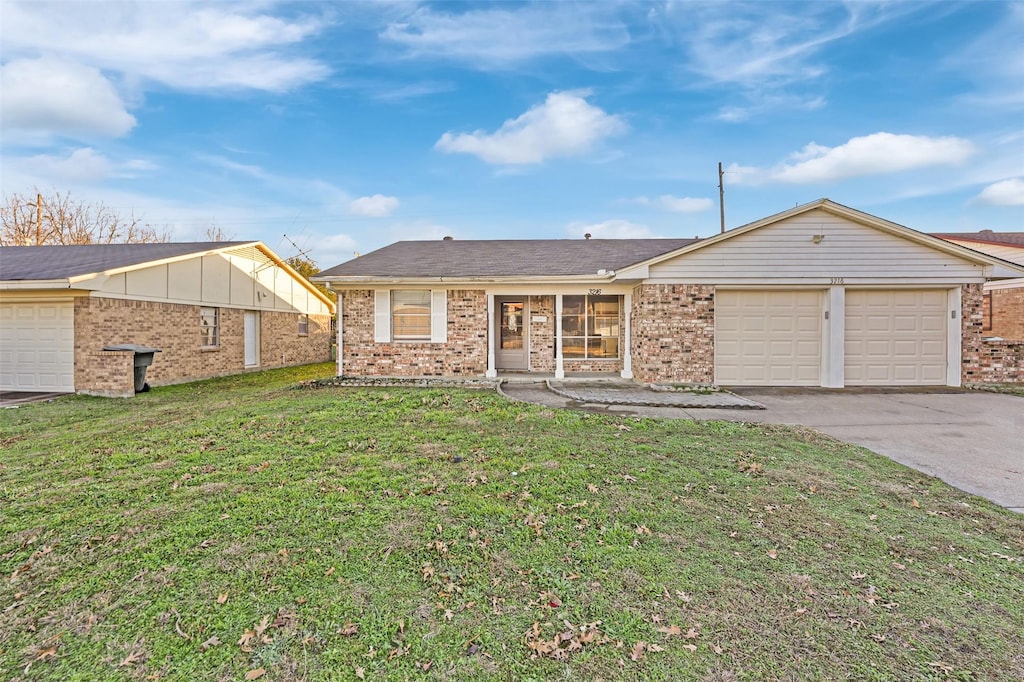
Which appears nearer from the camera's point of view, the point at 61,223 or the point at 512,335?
the point at 512,335

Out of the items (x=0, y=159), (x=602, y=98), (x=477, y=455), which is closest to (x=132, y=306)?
→ (x=477, y=455)

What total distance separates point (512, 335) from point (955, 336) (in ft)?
35.3

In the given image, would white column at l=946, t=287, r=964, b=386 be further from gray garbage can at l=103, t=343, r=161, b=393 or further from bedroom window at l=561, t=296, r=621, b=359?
gray garbage can at l=103, t=343, r=161, b=393

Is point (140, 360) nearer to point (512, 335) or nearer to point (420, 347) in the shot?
point (420, 347)

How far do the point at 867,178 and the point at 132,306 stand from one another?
25.3 m

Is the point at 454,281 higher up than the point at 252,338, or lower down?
higher up

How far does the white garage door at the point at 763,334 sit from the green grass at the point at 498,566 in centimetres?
571

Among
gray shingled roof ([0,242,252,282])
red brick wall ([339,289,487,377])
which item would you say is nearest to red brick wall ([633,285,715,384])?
red brick wall ([339,289,487,377])

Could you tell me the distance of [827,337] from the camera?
1091 cm

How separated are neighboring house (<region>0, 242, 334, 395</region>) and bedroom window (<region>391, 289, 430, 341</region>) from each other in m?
6.16

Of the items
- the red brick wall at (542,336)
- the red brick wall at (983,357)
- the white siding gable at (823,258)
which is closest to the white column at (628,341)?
the white siding gable at (823,258)

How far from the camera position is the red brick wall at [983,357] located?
35.3 ft

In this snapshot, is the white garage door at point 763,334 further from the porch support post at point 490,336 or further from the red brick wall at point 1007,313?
the red brick wall at point 1007,313

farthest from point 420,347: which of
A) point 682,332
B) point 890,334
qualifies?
point 890,334
